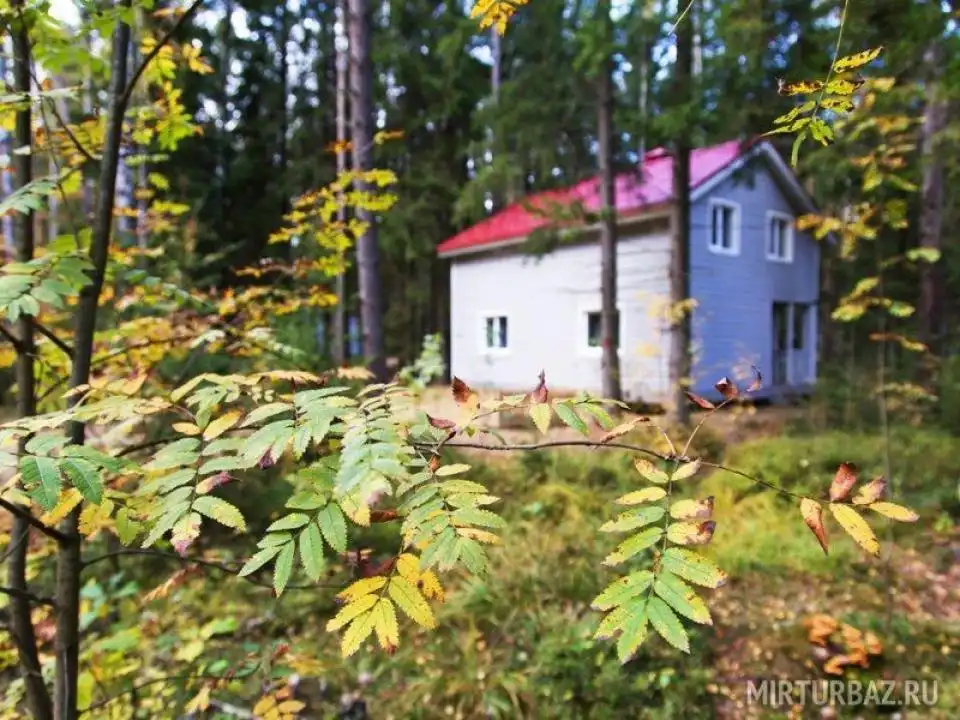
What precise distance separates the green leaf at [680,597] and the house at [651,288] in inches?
349

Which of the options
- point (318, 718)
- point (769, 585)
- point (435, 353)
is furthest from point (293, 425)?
point (435, 353)

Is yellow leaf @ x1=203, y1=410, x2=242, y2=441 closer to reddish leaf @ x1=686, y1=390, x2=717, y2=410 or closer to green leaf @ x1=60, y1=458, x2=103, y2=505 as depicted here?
green leaf @ x1=60, y1=458, x2=103, y2=505

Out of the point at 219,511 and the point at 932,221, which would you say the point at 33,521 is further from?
the point at 932,221

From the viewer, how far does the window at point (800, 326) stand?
1465 cm

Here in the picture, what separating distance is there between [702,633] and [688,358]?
19.0 ft

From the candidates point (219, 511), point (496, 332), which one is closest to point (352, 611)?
point (219, 511)

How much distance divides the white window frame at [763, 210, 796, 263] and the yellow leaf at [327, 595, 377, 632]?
14.3 meters

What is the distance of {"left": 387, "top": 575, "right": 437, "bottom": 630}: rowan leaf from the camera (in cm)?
82

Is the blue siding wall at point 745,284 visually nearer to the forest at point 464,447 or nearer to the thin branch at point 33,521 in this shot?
the forest at point 464,447

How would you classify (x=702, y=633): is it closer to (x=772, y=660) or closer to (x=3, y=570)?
(x=772, y=660)

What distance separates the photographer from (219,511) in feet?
2.84

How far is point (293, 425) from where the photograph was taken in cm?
89

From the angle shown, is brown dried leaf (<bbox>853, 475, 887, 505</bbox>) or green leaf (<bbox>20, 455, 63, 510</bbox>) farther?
brown dried leaf (<bbox>853, 475, 887, 505</bbox>)

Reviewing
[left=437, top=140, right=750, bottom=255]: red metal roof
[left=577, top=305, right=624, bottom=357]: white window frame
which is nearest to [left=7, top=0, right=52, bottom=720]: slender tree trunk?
[left=437, top=140, right=750, bottom=255]: red metal roof
